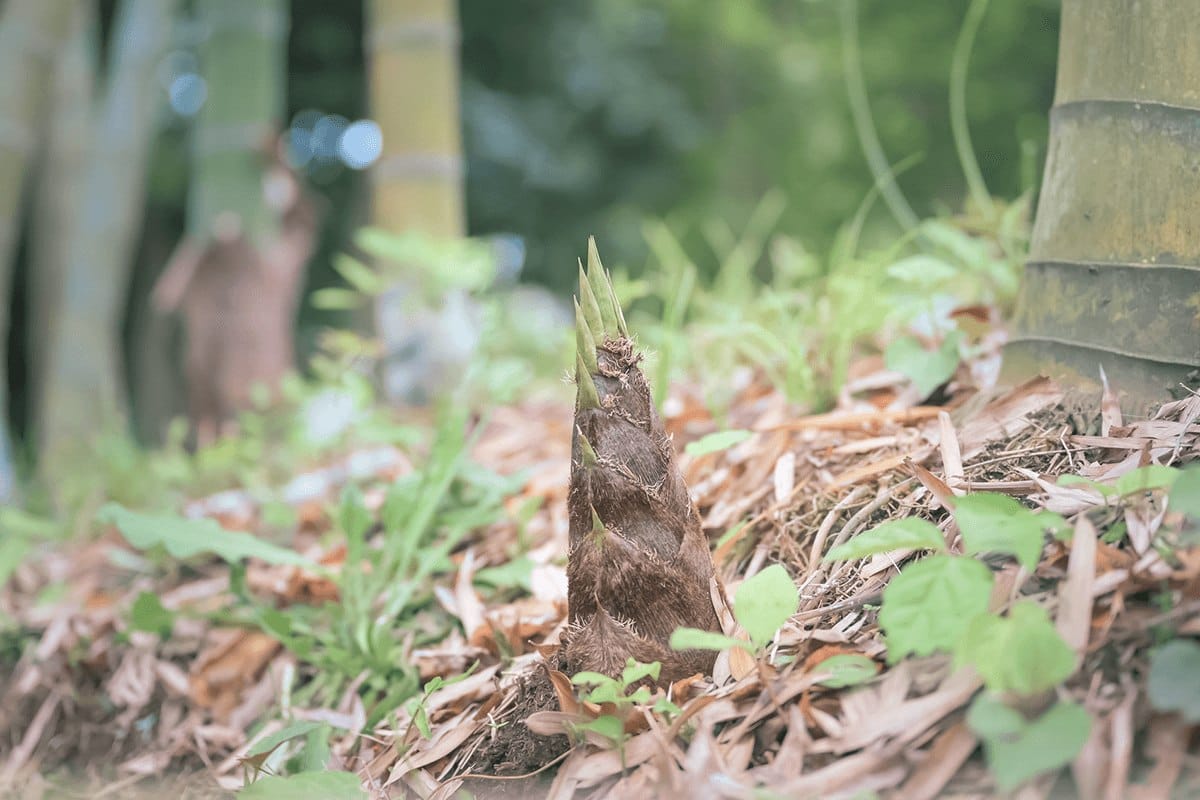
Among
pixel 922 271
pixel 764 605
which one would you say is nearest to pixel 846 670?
pixel 764 605

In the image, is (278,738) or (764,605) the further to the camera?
(278,738)

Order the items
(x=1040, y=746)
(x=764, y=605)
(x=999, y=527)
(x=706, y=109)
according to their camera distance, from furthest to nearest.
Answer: (x=706, y=109)
(x=764, y=605)
(x=999, y=527)
(x=1040, y=746)

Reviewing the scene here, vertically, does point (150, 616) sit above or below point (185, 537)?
below

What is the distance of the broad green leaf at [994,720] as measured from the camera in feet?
2.33

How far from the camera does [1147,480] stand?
32.8 inches

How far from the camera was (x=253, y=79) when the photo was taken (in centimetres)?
350

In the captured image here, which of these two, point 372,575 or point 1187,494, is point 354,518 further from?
point 1187,494

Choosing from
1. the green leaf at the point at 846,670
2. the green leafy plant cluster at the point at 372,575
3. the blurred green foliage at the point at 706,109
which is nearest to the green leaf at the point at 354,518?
the green leafy plant cluster at the point at 372,575

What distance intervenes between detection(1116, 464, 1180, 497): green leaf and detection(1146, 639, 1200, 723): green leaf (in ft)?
0.51

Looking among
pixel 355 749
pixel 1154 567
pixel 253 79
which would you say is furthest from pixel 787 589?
pixel 253 79

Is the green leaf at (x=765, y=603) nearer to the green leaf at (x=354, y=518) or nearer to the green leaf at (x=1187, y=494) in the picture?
the green leaf at (x=1187, y=494)

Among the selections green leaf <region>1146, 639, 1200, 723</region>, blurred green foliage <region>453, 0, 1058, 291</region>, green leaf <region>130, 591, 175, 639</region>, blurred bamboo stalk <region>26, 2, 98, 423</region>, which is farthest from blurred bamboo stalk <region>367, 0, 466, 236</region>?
blurred green foliage <region>453, 0, 1058, 291</region>

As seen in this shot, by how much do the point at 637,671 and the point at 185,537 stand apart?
0.88 m

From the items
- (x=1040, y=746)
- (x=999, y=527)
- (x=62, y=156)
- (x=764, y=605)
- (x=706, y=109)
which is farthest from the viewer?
(x=706, y=109)
